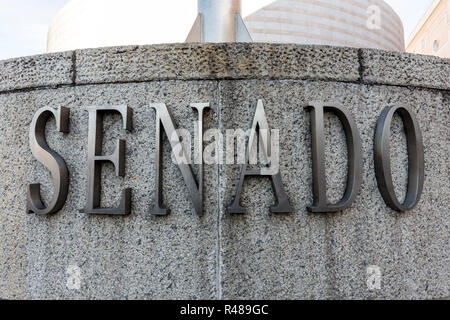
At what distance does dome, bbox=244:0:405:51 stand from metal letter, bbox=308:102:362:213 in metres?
9.84

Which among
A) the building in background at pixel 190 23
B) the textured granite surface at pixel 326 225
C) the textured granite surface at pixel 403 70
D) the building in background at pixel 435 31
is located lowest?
the textured granite surface at pixel 326 225

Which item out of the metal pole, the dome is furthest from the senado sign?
the dome

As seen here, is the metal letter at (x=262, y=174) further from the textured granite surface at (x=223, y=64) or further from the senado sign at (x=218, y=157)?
the textured granite surface at (x=223, y=64)

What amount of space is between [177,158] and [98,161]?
64 cm

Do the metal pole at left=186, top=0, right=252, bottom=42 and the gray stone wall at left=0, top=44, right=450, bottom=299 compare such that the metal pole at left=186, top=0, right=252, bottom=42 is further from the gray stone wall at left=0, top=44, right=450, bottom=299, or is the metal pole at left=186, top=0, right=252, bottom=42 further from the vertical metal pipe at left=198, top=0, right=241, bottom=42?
the gray stone wall at left=0, top=44, right=450, bottom=299

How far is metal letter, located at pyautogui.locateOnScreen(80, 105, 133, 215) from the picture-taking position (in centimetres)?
251

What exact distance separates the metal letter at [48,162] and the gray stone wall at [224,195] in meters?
0.07

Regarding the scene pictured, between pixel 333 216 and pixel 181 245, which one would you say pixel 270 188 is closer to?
pixel 333 216

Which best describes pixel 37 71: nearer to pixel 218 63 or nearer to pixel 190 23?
pixel 218 63

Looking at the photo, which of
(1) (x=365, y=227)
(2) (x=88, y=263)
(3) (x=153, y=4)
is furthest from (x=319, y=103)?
(3) (x=153, y=4)

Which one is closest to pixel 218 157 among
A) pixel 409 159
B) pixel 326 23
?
pixel 409 159

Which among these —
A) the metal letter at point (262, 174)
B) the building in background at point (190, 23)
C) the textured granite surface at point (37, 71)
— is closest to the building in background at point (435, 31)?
the building in background at point (190, 23)

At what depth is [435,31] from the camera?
338 inches

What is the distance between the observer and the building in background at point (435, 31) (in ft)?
25.9
